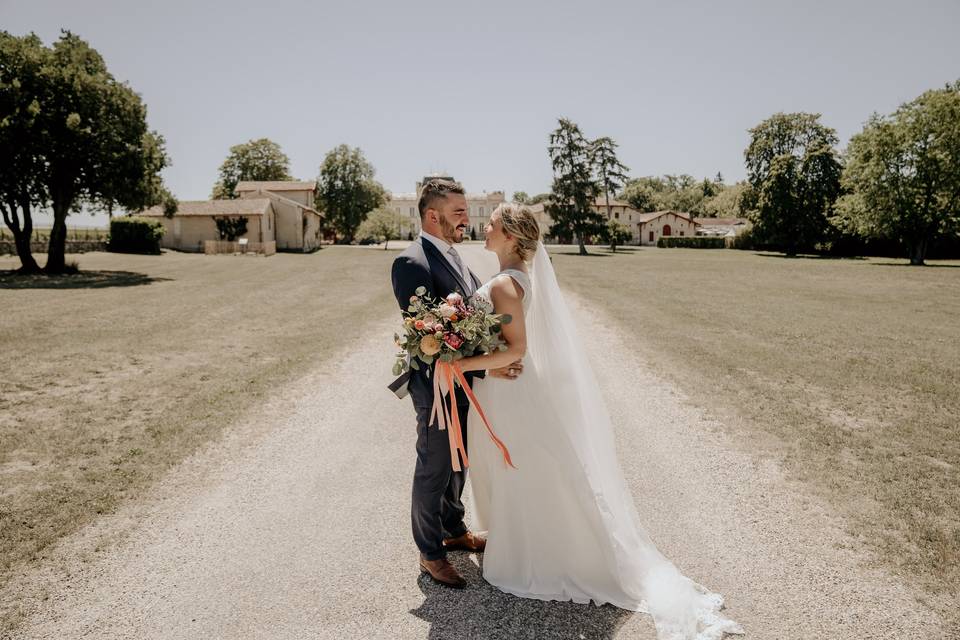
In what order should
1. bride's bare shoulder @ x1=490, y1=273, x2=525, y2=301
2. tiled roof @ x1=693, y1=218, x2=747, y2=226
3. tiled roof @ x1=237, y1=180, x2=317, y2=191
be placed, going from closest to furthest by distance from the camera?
bride's bare shoulder @ x1=490, y1=273, x2=525, y2=301
tiled roof @ x1=237, y1=180, x2=317, y2=191
tiled roof @ x1=693, y1=218, x2=747, y2=226

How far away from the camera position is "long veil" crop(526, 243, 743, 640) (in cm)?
345

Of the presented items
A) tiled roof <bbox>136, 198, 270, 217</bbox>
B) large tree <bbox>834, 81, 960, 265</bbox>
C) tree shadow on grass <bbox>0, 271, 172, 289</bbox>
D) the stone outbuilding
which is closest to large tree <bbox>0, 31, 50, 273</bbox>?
tree shadow on grass <bbox>0, 271, 172, 289</bbox>

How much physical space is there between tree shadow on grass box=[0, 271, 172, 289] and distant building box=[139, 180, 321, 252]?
22.9 meters

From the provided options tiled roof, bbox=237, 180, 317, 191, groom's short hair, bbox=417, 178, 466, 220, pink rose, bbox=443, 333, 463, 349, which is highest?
tiled roof, bbox=237, 180, 317, 191

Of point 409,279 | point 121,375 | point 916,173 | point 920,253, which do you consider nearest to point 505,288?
point 409,279

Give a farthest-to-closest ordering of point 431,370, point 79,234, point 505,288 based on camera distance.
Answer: point 79,234
point 431,370
point 505,288

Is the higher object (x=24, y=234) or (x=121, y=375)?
(x=24, y=234)

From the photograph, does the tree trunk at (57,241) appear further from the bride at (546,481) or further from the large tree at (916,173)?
the large tree at (916,173)

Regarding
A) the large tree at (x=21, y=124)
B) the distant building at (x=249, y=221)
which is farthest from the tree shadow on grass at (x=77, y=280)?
the distant building at (x=249, y=221)

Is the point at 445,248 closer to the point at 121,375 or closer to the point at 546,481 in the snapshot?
the point at 546,481

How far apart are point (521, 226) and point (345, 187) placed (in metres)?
75.8

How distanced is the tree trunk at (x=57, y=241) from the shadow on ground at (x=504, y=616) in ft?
107

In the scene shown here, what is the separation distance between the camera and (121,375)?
9.33 metres

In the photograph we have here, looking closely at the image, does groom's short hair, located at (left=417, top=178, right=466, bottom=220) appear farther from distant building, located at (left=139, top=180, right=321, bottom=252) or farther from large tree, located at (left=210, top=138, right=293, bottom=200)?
large tree, located at (left=210, top=138, right=293, bottom=200)
